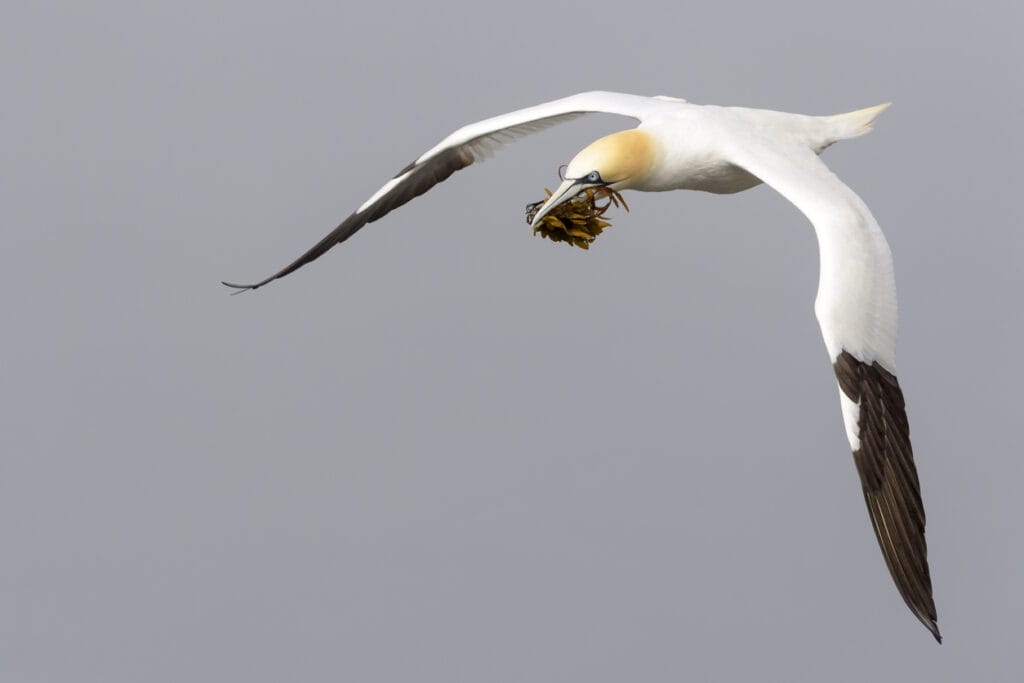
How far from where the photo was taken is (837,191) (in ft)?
28.5

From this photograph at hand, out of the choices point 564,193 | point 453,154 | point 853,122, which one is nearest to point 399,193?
point 453,154

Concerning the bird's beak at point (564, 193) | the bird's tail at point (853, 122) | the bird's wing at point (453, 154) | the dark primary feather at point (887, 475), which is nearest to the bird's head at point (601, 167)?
the bird's beak at point (564, 193)

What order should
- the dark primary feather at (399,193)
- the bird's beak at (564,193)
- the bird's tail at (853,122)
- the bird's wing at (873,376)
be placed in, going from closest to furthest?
the bird's wing at (873,376) < the bird's beak at (564,193) < the bird's tail at (853,122) < the dark primary feather at (399,193)

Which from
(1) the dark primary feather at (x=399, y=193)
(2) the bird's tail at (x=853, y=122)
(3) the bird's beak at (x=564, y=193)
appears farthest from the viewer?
(1) the dark primary feather at (x=399, y=193)

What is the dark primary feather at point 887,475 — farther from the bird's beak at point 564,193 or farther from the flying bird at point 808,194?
the bird's beak at point 564,193

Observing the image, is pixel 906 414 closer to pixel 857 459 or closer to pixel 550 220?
pixel 857 459

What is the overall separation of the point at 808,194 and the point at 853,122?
1.65 meters

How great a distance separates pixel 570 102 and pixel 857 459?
2774mm

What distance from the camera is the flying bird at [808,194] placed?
8.23 metres

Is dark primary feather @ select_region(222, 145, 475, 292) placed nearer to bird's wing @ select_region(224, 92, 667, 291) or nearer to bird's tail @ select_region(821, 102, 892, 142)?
bird's wing @ select_region(224, 92, 667, 291)

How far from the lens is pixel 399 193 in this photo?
10773 millimetres

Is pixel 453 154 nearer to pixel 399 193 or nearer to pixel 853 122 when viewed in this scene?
pixel 399 193

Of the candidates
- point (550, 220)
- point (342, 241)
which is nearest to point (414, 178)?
point (342, 241)

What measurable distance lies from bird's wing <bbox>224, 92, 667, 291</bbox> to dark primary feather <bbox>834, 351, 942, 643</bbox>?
7.81 ft
